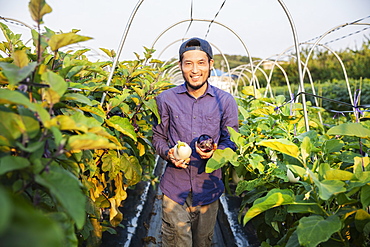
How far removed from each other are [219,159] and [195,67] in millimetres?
755

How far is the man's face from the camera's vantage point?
2348mm

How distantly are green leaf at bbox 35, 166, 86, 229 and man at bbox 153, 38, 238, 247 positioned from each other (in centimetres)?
143

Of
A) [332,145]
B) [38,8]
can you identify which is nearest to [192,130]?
[332,145]

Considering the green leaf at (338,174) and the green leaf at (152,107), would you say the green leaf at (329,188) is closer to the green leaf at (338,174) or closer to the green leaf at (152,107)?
the green leaf at (338,174)

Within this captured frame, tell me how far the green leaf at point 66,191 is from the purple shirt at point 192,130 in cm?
151

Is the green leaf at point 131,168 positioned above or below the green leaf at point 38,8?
below

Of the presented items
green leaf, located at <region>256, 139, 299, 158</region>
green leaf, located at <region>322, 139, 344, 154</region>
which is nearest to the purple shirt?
green leaf, located at <region>322, 139, 344, 154</region>

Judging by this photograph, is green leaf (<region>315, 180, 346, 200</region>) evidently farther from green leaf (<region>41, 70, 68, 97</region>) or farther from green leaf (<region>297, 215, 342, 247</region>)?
green leaf (<region>41, 70, 68, 97</region>)

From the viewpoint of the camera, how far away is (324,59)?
65.5 feet

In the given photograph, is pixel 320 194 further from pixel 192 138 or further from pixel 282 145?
pixel 192 138

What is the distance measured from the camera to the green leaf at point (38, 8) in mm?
908

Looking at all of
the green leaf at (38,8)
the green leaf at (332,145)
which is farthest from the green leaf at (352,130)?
the green leaf at (38,8)

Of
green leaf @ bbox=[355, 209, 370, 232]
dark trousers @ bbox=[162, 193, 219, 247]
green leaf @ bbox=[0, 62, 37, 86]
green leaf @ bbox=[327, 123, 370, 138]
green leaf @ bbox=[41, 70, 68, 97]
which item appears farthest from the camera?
dark trousers @ bbox=[162, 193, 219, 247]

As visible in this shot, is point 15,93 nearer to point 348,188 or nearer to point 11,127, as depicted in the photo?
point 11,127
